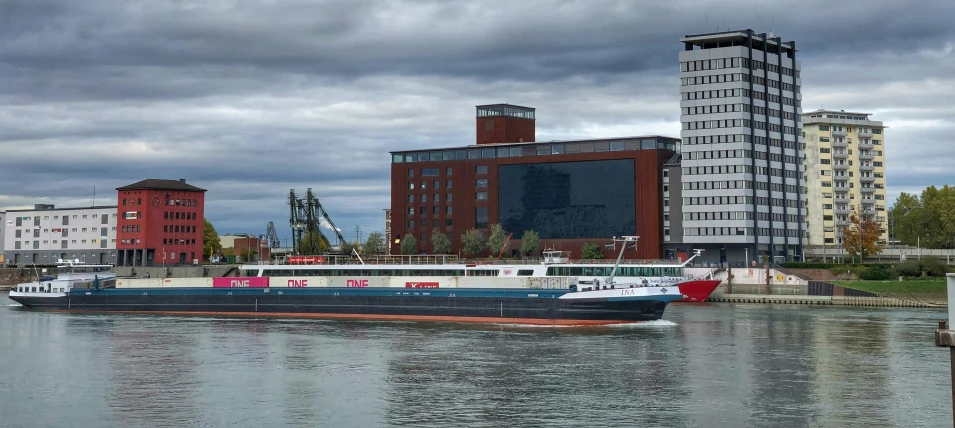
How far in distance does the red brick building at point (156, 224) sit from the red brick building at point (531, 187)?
3508 cm

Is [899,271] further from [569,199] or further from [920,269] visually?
[569,199]

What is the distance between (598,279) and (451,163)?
260 ft

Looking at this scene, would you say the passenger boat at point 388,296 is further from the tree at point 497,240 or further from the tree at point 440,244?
the tree at point 440,244

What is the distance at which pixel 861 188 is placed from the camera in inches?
7436

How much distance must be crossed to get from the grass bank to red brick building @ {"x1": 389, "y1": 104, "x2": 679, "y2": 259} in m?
32.7

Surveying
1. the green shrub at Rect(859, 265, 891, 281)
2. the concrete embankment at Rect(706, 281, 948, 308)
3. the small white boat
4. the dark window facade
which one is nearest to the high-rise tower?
the dark window facade

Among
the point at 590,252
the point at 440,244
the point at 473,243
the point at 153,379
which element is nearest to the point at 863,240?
the point at 590,252

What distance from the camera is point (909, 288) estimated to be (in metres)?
116

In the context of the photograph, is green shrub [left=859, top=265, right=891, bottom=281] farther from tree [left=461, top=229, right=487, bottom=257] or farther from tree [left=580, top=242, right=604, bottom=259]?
tree [left=461, top=229, right=487, bottom=257]

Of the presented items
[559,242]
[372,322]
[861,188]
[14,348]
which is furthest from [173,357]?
[861,188]

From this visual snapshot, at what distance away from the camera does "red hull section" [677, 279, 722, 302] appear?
397ft

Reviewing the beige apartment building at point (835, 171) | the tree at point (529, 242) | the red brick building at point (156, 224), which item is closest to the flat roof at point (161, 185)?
the red brick building at point (156, 224)

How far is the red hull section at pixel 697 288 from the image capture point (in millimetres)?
121125

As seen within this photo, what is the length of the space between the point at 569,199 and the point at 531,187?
677cm
